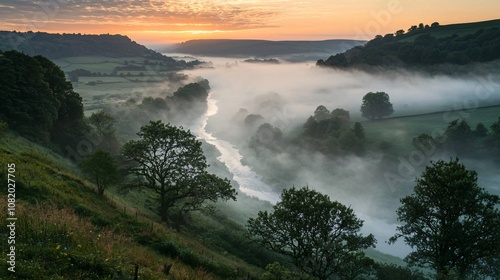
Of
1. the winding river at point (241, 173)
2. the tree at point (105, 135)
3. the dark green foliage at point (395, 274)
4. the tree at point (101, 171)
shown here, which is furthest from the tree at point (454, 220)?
the tree at point (105, 135)

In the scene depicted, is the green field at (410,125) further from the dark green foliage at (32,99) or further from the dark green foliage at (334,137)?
the dark green foliage at (32,99)

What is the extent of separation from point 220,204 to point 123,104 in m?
91.3

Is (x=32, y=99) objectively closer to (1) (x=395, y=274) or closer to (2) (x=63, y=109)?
(2) (x=63, y=109)

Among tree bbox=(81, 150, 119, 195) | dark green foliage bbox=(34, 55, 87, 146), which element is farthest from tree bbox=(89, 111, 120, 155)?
tree bbox=(81, 150, 119, 195)

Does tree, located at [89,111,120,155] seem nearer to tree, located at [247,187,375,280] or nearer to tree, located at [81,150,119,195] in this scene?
tree, located at [81,150,119,195]

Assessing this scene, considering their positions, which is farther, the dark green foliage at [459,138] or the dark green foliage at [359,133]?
the dark green foliage at [359,133]

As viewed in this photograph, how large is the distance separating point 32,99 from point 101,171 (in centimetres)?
2944

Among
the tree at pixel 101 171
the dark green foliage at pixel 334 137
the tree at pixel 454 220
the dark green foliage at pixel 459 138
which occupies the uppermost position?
the dark green foliage at pixel 459 138

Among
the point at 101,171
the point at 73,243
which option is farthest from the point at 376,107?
the point at 73,243

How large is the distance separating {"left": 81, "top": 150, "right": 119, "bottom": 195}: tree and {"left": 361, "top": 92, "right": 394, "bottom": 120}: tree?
132 m

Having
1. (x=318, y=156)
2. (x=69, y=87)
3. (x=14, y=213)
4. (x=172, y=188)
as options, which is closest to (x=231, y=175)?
(x=318, y=156)

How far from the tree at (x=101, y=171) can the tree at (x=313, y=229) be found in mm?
17154

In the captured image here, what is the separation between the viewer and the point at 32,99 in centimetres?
5453

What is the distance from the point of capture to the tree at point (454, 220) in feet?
103
